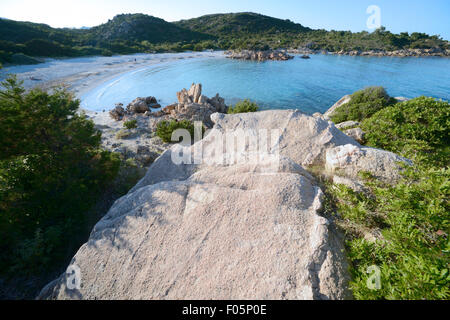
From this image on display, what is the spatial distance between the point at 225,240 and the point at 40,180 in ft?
17.6

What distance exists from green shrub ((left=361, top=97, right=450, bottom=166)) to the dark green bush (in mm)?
11092

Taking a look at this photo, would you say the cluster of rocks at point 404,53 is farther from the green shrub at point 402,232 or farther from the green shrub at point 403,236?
the green shrub at point 403,236

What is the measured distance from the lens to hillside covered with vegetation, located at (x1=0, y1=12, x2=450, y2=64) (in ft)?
157

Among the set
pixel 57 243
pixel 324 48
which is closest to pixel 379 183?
pixel 57 243

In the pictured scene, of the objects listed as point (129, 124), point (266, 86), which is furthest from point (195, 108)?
point (266, 86)

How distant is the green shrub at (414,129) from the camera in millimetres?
7539

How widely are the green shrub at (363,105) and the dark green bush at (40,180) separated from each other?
1762cm

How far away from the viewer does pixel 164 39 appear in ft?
299

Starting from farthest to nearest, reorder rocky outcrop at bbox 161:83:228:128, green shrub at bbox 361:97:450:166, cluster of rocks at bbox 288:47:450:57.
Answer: cluster of rocks at bbox 288:47:450:57, rocky outcrop at bbox 161:83:228:128, green shrub at bbox 361:97:450:166

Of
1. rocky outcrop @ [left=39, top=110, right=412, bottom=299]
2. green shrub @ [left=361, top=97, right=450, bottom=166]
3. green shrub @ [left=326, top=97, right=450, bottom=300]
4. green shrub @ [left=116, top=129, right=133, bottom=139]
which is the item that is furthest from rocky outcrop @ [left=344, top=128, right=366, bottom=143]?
green shrub @ [left=116, top=129, right=133, bottom=139]

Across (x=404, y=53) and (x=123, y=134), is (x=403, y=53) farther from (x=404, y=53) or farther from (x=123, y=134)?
(x=123, y=134)

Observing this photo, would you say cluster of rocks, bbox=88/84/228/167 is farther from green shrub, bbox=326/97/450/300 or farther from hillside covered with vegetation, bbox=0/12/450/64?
hillside covered with vegetation, bbox=0/12/450/64

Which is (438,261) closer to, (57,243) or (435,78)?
(57,243)
